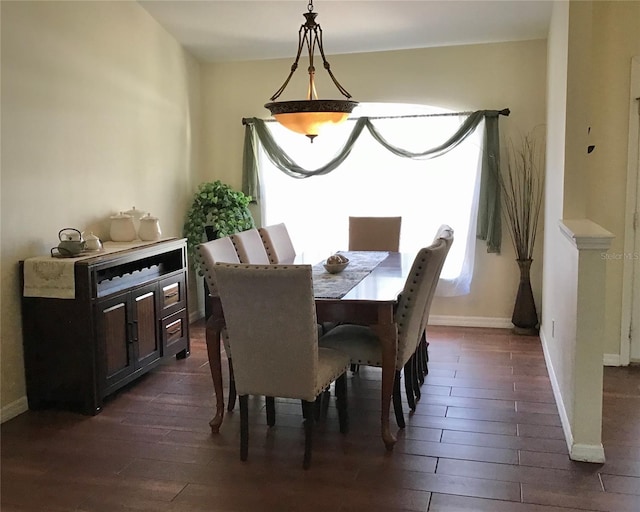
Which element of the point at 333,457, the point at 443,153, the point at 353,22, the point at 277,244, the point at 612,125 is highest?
the point at 353,22

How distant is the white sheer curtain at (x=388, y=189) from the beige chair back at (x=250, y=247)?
1455 mm

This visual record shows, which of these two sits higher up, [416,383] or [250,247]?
[250,247]

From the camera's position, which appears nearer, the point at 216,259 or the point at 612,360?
the point at 216,259

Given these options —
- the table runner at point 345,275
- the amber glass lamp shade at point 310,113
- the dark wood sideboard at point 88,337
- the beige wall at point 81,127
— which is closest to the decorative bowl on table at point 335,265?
the table runner at point 345,275

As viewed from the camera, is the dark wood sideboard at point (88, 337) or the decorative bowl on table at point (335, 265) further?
the decorative bowl on table at point (335, 265)

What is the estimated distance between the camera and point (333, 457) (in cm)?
309

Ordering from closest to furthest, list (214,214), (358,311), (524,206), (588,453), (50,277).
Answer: (588,453), (358,311), (50,277), (524,206), (214,214)

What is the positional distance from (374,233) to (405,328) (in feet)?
6.68

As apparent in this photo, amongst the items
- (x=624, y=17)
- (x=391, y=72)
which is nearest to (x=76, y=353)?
(x=391, y=72)

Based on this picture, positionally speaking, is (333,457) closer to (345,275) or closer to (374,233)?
(345,275)

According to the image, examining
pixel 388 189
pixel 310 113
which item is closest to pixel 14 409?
pixel 310 113

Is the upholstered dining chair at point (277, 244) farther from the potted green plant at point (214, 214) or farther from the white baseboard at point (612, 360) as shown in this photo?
the white baseboard at point (612, 360)

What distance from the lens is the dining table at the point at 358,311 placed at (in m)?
3.13

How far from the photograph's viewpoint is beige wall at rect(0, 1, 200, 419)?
→ 3637 millimetres
